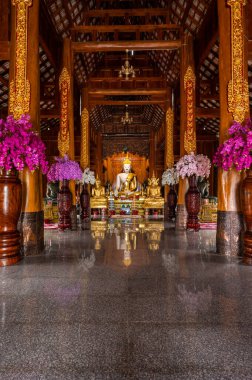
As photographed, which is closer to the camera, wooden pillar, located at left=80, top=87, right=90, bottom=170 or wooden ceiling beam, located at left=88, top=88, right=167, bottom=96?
wooden pillar, located at left=80, top=87, right=90, bottom=170

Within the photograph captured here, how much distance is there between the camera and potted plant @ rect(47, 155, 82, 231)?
6680 mm

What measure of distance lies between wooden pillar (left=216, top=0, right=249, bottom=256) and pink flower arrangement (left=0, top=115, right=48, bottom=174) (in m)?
2.22

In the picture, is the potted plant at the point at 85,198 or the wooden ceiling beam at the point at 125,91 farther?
the wooden ceiling beam at the point at 125,91

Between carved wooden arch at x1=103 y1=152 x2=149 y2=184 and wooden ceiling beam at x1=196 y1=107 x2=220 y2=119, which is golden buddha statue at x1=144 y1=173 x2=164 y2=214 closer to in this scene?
wooden ceiling beam at x1=196 y1=107 x2=220 y2=119

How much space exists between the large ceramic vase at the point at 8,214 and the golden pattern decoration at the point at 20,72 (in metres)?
1.03

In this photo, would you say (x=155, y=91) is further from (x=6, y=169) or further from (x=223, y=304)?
(x=223, y=304)

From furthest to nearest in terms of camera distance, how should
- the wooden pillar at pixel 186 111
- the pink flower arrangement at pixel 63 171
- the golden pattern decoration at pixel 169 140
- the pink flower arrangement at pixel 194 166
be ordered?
the golden pattern decoration at pixel 169 140, the wooden pillar at pixel 186 111, the pink flower arrangement at pixel 63 171, the pink flower arrangement at pixel 194 166

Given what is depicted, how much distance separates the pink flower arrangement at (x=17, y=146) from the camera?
3.28 meters

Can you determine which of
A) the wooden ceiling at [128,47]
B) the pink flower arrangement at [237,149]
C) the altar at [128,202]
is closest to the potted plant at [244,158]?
the pink flower arrangement at [237,149]

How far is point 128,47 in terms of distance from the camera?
24.6 feet

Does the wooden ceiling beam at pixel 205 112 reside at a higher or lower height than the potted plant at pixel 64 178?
higher

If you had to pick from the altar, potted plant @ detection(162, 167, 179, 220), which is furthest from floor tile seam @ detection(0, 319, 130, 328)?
the altar

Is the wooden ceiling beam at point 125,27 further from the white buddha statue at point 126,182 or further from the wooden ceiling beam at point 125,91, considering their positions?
the white buddha statue at point 126,182

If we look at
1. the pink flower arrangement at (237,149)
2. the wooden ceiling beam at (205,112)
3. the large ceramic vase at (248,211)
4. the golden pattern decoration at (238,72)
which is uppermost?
the wooden ceiling beam at (205,112)
